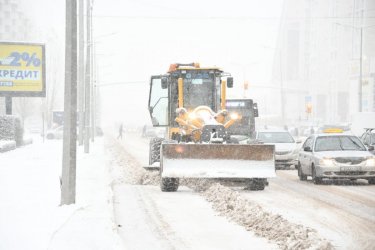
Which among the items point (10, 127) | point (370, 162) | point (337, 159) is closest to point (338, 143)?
point (337, 159)

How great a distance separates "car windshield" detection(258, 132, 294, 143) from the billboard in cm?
1888

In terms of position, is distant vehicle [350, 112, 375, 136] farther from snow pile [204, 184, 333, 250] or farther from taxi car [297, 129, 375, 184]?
snow pile [204, 184, 333, 250]

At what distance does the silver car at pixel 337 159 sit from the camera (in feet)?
65.5

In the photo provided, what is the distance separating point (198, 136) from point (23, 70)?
91.5 ft

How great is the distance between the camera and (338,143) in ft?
71.1

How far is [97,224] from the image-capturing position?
11.6 m

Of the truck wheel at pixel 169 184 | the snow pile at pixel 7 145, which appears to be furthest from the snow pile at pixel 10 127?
the truck wheel at pixel 169 184

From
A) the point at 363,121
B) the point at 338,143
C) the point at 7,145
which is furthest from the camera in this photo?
the point at 363,121

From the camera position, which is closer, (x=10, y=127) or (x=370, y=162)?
(x=370, y=162)

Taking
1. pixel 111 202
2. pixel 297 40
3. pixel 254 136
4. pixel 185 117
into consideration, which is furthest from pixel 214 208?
pixel 297 40

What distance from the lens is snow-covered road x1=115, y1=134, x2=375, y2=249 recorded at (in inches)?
420

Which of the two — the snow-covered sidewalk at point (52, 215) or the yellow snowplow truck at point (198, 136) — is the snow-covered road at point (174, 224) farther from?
the yellow snowplow truck at point (198, 136)

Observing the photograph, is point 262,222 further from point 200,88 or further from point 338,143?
point 338,143

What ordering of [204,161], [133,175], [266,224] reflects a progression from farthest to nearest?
[133,175] → [204,161] → [266,224]
